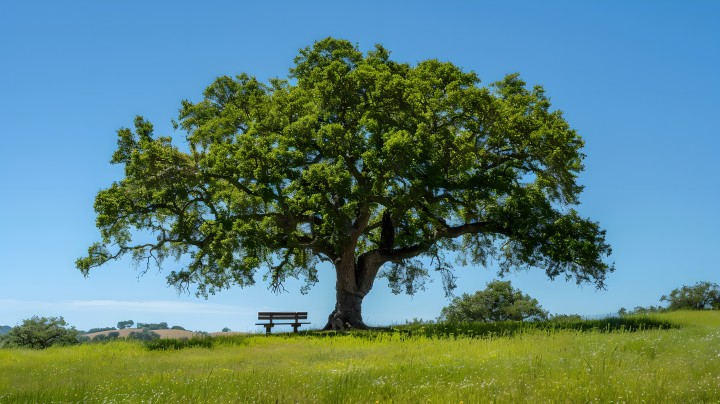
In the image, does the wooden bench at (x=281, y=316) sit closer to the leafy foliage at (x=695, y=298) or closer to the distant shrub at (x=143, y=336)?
the distant shrub at (x=143, y=336)

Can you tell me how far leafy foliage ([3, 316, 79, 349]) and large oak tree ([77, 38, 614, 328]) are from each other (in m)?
13.7

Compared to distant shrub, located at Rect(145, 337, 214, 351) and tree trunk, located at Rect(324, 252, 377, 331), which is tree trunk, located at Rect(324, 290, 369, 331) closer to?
tree trunk, located at Rect(324, 252, 377, 331)

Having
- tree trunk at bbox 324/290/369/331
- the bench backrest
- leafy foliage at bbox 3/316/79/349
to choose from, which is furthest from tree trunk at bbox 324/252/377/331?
leafy foliage at bbox 3/316/79/349

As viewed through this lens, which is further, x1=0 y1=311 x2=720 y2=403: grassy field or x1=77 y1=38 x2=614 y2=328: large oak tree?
x1=77 y1=38 x2=614 y2=328: large oak tree

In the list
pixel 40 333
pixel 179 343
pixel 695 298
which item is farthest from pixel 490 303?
pixel 40 333

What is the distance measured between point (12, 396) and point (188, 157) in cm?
2111

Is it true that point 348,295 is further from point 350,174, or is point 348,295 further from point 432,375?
point 432,375

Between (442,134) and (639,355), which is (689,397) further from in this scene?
(442,134)

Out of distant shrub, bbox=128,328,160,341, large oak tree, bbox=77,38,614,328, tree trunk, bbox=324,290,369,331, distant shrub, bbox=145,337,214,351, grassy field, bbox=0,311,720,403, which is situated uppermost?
large oak tree, bbox=77,38,614,328

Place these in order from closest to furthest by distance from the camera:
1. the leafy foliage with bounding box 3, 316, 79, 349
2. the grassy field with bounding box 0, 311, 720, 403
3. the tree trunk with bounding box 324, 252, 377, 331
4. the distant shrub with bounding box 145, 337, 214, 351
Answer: the grassy field with bounding box 0, 311, 720, 403 → the distant shrub with bounding box 145, 337, 214, 351 → the tree trunk with bounding box 324, 252, 377, 331 → the leafy foliage with bounding box 3, 316, 79, 349

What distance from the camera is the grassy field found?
11.0m

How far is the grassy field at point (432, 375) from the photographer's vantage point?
431 inches

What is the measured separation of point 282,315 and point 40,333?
19453 millimetres

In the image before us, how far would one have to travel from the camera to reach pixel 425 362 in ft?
50.7
